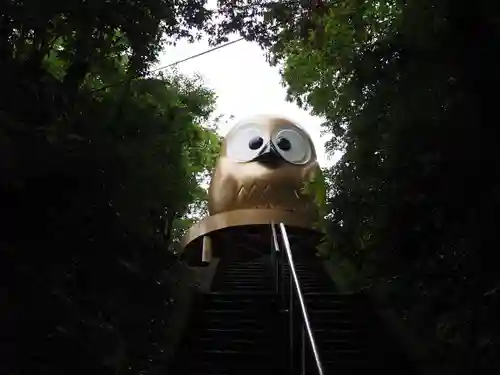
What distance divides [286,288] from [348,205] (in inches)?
39.9

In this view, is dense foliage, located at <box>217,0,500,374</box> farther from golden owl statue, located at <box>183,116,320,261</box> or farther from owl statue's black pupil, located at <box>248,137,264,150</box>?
owl statue's black pupil, located at <box>248,137,264,150</box>

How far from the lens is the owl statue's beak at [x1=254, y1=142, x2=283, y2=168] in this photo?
12.3 metres

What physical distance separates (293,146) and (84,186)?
31.3 feet

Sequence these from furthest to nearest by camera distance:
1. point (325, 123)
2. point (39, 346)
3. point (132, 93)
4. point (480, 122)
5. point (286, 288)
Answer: point (325, 123)
point (286, 288)
point (132, 93)
point (480, 122)
point (39, 346)

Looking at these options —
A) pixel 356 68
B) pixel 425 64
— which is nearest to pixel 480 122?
pixel 425 64

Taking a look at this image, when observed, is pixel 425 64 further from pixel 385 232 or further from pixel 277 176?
pixel 277 176

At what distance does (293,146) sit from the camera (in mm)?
12961

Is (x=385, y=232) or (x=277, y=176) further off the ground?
(x=277, y=176)

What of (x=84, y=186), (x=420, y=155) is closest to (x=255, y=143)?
(x=420, y=155)

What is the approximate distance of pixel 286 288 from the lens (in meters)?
5.69

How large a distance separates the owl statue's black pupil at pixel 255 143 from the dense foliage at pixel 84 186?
785cm

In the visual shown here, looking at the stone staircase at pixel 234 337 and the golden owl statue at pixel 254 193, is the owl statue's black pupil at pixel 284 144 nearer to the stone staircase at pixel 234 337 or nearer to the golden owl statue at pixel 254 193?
the golden owl statue at pixel 254 193

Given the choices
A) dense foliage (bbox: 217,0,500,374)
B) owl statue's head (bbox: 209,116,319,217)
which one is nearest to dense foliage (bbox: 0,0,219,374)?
dense foliage (bbox: 217,0,500,374)

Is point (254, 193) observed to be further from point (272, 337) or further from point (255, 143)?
point (272, 337)
